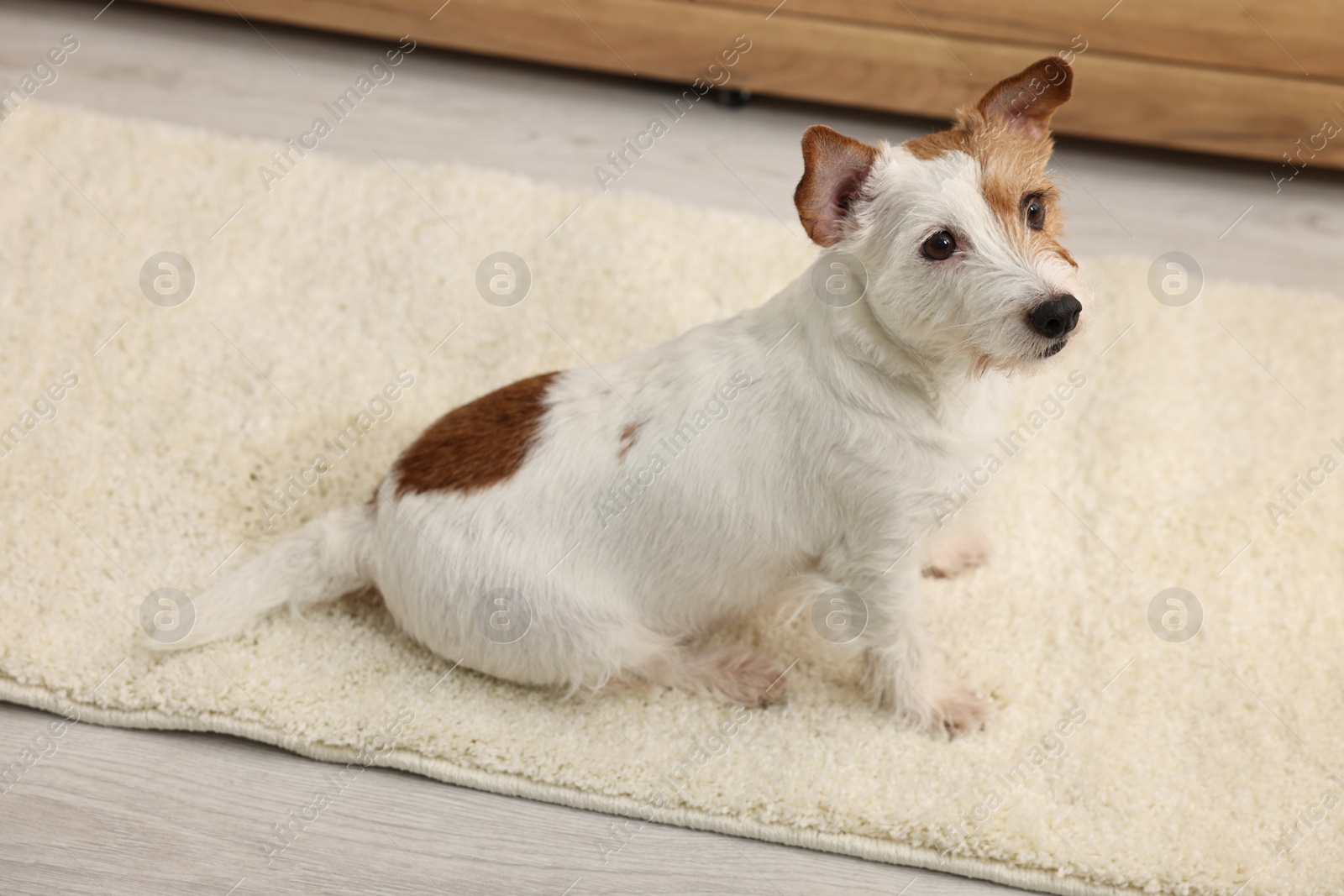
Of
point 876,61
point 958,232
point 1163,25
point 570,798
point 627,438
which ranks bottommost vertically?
point 570,798

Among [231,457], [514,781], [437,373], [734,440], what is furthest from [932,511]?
[231,457]

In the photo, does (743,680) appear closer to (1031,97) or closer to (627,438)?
(627,438)

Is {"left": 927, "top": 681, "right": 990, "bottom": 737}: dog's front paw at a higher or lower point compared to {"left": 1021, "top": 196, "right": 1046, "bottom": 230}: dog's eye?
lower

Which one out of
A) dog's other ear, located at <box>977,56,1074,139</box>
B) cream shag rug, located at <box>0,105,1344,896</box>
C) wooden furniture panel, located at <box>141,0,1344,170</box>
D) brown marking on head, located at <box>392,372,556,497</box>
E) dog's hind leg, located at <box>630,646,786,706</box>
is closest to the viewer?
dog's other ear, located at <box>977,56,1074,139</box>

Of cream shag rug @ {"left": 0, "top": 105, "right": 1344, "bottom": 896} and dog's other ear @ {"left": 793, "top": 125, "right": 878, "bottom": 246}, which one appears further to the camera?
cream shag rug @ {"left": 0, "top": 105, "right": 1344, "bottom": 896}

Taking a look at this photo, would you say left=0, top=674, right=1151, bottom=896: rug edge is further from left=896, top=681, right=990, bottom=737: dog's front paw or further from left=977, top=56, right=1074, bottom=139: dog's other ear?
left=977, top=56, right=1074, bottom=139: dog's other ear

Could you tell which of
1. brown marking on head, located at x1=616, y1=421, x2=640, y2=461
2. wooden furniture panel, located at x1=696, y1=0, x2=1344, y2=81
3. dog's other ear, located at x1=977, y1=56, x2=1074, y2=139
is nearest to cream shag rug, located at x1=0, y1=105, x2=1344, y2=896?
dog's other ear, located at x1=977, y1=56, x2=1074, y2=139

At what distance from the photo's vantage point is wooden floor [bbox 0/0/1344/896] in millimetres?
1817

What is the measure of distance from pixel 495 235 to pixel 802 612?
4.84ft

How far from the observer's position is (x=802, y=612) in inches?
84.3

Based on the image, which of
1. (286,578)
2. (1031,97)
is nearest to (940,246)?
(1031,97)

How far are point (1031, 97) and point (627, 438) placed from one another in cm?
90

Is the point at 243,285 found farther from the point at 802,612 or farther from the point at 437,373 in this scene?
the point at 802,612

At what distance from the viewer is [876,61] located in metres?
3.12
